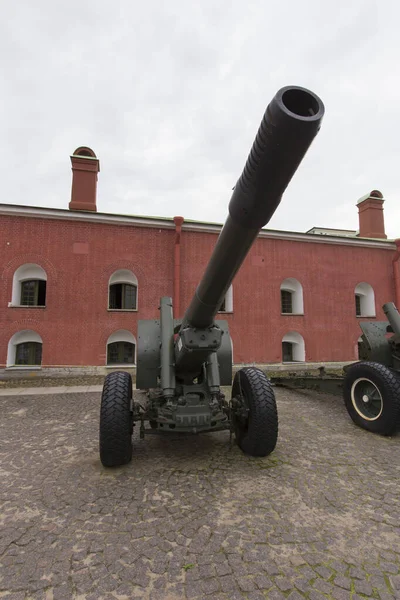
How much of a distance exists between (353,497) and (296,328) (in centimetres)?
1009

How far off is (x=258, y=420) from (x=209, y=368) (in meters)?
0.90

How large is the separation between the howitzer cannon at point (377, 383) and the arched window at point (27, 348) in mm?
9917

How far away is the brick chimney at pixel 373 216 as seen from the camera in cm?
→ 1503

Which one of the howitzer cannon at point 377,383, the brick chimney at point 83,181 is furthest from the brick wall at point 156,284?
the howitzer cannon at point 377,383

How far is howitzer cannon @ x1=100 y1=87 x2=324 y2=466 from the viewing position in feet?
6.30

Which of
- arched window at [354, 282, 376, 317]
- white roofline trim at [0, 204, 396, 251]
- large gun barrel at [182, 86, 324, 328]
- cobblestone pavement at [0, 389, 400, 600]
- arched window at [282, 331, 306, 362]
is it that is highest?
white roofline trim at [0, 204, 396, 251]

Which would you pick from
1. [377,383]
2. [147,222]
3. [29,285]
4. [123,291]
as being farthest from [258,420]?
[29,285]

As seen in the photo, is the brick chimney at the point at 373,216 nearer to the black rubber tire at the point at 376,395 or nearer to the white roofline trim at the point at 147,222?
the white roofline trim at the point at 147,222

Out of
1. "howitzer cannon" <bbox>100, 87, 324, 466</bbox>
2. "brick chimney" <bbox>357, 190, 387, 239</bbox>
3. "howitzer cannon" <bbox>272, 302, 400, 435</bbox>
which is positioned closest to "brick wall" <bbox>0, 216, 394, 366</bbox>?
"brick chimney" <bbox>357, 190, 387, 239</bbox>

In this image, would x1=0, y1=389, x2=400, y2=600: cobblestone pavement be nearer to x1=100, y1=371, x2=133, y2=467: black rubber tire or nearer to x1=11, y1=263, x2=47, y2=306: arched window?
x1=100, y1=371, x2=133, y2=467: black rubber tire

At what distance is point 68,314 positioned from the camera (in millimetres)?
10461

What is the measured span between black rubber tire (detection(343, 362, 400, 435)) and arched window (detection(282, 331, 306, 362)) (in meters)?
7.62

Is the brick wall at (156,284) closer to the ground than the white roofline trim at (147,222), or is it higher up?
closer to the ground

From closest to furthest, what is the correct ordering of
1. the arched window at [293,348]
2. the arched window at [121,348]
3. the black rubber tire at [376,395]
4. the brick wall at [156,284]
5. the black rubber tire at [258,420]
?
the black rubber tire at [258,420] → the black rubber tire at [376,395] → the brick wall at [156,284] → the arched window at [121,348] → the arched window at [293,348]
